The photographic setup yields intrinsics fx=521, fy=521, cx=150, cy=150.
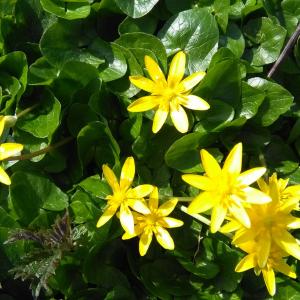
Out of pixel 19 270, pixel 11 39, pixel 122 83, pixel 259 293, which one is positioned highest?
pixel 11 39

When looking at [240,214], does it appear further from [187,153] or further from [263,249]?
[187,153]

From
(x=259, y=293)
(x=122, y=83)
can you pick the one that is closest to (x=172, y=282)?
(x=259, y=293)

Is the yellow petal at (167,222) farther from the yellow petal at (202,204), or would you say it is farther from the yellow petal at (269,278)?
the yellow petal at (269,278)

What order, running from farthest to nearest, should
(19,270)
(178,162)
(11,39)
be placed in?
(11,39) < (178,162) < (19,270)

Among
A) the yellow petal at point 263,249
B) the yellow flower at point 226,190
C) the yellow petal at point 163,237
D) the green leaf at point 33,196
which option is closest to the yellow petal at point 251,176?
the yellow flower at point 226,190

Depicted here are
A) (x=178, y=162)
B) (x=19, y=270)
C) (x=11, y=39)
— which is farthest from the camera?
(x=11, y=39)

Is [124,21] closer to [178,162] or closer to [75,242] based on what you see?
[178,162]

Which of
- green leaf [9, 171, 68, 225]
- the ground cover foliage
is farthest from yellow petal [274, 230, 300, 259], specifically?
green leaf [9, 171, 68, 225]
